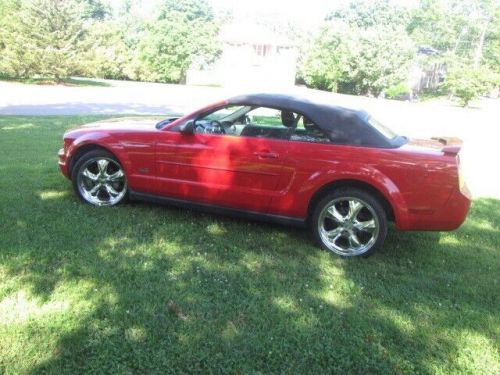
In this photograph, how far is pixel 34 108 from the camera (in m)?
15.7

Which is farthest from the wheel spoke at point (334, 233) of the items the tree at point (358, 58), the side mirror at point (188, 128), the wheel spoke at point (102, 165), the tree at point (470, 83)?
the tree at point (358, 58)

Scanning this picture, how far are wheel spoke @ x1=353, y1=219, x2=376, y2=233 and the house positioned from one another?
4093 cm

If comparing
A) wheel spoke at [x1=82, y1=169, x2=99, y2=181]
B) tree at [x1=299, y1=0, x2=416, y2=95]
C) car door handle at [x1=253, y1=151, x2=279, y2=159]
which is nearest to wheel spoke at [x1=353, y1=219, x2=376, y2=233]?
car door handle at [x1=253, y1=151, x2=279, y2=159]

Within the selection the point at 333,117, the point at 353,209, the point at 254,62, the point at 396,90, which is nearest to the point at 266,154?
the point at 333,117

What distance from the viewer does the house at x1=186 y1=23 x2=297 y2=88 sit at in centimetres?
4472

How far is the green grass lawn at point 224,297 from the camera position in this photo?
115 inches

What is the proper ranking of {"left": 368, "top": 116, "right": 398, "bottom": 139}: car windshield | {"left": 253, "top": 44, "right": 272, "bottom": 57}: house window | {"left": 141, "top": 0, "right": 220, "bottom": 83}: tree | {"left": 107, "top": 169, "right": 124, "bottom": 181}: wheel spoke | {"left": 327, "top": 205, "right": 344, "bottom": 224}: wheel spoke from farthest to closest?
{"left": 253, "top": 44, "right": 272, "bottom": 57}: house window < {"left": 141, "top": 0, "right": 220, "bottom": 83}: tree < {"left": 107, "top": 169, "right": 124, "bottom": 181}: wheel spoke < {"left": 368, "top": 116, "right": 398, "bottom": 139}: car windshield < {"left": 327, "top": 205, "right": 344, "bottom": 224}: wheel spoke

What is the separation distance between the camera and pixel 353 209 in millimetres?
4457

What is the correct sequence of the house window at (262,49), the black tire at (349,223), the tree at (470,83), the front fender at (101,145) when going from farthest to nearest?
the house window at (262,49)
the tree at (470,83)
the front fender at (101,145)
the black tire at (349,223)

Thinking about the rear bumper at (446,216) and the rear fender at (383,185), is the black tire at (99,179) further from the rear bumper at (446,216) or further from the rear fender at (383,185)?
the rear bumper at (446,216)

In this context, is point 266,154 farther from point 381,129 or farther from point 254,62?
point 254,62

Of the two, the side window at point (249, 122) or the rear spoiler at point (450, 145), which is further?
the side window at point (249, 122)

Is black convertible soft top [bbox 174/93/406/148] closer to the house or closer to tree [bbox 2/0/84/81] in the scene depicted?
tree [bbox 2/0/84/81]

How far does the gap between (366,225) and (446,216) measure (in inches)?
28.1
